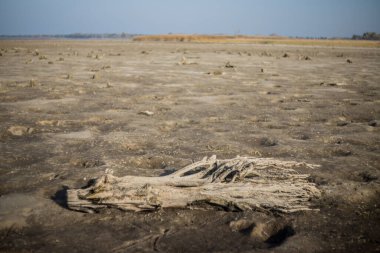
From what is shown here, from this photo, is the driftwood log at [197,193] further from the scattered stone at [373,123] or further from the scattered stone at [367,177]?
the scattered stone at [373,123]

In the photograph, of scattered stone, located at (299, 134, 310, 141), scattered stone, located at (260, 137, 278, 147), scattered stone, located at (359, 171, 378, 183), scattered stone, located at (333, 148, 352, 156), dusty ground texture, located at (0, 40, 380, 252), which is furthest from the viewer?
scattered stone, located at (299, 134, 310, 141)

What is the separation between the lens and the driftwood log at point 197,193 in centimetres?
236

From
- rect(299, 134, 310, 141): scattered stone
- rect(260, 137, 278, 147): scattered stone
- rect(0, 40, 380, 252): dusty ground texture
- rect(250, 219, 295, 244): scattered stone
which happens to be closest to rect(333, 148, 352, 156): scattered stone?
rect(0, 40, 380, 252): dusty ground texture

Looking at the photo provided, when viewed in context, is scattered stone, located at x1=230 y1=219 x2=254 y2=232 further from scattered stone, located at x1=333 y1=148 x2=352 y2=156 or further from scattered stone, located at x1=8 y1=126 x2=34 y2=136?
scattered stone, located at x1=8 y1=126 x2=34 y2=136

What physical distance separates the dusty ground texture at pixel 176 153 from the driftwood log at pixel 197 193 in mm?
66

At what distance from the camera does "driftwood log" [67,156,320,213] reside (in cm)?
236

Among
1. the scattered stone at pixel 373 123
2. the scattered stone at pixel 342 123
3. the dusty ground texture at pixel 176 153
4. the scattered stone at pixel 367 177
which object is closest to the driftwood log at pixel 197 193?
the dusty ground texture at pixel 176 153

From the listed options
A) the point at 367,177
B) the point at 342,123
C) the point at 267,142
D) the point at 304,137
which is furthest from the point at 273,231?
the point at 342,123

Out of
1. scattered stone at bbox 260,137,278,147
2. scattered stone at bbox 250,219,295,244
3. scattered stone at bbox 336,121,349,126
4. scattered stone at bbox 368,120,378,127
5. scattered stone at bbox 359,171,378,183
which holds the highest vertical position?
scattered stone at bbox 368,120,378,127

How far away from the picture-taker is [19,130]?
4371 millimetres

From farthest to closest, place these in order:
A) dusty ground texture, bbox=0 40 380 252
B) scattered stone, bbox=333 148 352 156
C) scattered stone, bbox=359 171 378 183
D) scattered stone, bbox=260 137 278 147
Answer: scattered stone, bbox=260 137 278 147 < scattered stone, bbox=333 148 352 156 < scattered stone, bbox=359 171 378 183 < dusty ground texture, bbox=0 40 380 252

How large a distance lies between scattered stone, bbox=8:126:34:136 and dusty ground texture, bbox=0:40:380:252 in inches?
0.5

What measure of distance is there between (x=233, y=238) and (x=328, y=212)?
762 millimetres

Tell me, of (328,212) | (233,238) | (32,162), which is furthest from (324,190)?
(32,162)
